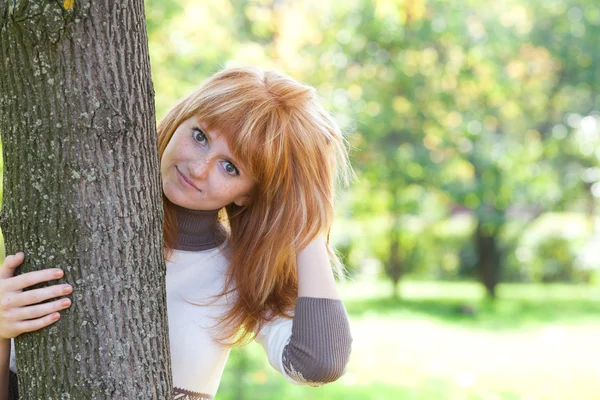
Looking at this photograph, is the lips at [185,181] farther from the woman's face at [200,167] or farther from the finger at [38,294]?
the finger at [38,294]

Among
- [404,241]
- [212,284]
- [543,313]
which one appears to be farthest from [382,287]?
[212,284]

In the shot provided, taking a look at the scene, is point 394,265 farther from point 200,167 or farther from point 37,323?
point 37,323

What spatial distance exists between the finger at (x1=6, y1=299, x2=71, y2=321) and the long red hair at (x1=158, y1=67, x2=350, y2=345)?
1.99ft

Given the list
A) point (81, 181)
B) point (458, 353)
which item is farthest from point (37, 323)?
point (458, 353)

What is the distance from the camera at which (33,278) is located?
1.41 m

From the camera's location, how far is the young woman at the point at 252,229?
1872mm

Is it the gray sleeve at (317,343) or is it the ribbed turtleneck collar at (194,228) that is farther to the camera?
the ribbed turtleneck collar at (194,228)

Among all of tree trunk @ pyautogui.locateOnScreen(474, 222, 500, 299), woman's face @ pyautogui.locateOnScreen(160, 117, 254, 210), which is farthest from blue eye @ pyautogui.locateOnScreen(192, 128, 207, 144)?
tree trunk @ pyautogui.locateOnScreen(474, 222, 500, 299)

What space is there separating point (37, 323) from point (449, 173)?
9413mm

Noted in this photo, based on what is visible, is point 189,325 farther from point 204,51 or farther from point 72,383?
point 204,51

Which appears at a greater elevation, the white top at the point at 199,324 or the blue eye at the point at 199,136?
the blue eye at the point at 199,136

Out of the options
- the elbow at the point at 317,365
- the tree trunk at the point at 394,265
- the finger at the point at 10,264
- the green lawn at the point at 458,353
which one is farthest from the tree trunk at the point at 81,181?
the tree trunk at the point at 394,265

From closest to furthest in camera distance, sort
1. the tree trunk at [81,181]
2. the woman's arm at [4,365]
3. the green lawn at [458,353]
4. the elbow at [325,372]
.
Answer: the tree trunk at [81,181], the woman's arm at [4,365], the elbow at [325,372], the green lawn at [458,353]

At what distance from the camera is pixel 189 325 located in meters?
1.93
